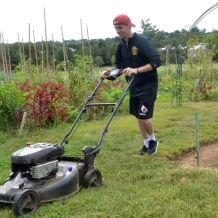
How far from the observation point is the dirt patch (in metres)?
5.17

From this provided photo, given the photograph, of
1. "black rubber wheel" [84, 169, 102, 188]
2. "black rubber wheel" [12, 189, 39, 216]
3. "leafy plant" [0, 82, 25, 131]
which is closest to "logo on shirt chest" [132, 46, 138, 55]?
"black rubber wheel" [84, 169, 102, 188]

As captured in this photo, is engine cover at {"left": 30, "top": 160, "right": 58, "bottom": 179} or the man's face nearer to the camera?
engine cover at {"left": 30, "top": 160, "right": 58, "bottom": 179}

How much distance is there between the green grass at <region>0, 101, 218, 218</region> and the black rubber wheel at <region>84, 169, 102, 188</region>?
0.23 ft

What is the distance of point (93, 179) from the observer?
158 inches

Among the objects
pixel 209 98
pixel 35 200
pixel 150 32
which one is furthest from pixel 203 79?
pixel 150 32

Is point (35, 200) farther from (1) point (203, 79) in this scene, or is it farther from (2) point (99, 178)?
(1) point (203, 79)

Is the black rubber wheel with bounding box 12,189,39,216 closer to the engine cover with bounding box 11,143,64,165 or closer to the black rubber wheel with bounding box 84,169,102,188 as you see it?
the engine cover with bounding box 11,143,64,165

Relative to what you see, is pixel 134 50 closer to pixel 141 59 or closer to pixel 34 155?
pixel 141 59

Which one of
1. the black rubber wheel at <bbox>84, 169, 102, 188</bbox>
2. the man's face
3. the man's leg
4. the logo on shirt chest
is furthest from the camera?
the man's leg

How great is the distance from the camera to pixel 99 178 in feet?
13.5

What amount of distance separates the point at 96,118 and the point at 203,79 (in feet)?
17.0

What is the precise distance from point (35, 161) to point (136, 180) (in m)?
1.32

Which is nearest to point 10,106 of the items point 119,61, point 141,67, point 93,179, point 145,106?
point 119,61

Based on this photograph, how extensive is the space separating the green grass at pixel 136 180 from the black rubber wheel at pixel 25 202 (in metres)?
0.07
